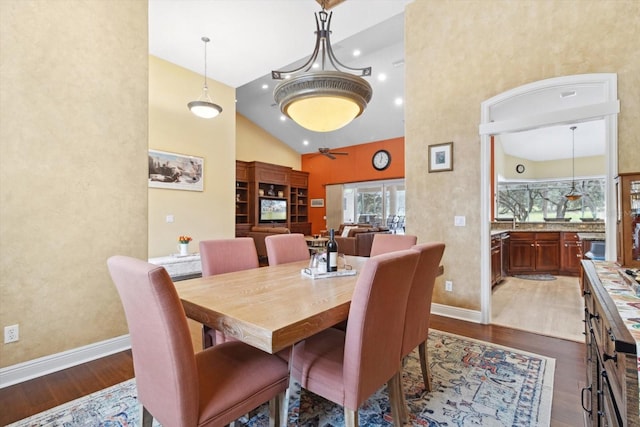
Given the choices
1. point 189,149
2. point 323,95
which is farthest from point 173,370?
point 189,149

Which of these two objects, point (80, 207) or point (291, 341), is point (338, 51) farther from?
point (291, 341)

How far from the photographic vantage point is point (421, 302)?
1.84 metres

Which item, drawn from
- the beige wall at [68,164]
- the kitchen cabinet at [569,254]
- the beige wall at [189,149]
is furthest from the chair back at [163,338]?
the kitchen cabinet at [569,254]

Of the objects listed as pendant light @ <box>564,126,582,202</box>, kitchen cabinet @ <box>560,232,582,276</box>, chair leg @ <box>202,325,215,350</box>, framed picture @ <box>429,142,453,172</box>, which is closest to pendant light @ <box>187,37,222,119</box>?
framed picture @ <box>429,142,453,172</box>

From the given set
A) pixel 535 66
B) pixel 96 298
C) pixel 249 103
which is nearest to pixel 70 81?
pixel 96 298

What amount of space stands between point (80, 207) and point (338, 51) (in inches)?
201

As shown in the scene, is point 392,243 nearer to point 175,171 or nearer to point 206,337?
point 206,337

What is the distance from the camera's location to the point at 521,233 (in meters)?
5.99

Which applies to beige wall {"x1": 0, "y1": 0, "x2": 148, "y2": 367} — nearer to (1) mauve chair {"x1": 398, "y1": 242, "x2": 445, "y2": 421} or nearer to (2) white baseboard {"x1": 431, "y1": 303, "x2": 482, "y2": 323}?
(1) mauve chair {"x1": 398, "y1": 242, "x2": 445, "y2": 421}

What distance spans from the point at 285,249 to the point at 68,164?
6.09 feet

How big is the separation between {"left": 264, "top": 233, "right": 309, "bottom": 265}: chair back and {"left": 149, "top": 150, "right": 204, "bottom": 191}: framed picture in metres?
3.26

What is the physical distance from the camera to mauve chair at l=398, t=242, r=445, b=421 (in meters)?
1.71

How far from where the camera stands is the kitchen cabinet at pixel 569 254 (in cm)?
571

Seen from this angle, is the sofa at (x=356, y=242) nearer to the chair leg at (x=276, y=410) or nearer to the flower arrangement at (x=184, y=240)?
the flower arrangement at (x=184, y=240)
